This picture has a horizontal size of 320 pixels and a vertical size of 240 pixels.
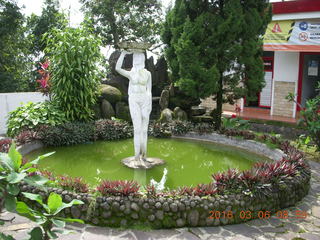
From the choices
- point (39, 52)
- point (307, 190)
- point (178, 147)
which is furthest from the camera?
point (39, 52)

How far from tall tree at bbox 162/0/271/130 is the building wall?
9.93 ft

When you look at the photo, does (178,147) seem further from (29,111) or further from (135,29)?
(135,29)

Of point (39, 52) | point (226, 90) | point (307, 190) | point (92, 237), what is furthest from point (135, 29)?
point (92, 237)

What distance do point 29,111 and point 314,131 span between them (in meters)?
7.35

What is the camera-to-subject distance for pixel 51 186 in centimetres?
525

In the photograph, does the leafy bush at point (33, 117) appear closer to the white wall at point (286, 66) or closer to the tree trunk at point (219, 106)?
the tree trunk at point (219, 106)

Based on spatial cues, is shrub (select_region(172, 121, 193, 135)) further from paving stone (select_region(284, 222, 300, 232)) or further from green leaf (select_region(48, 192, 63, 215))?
green leaf (select_region(48, 192, 63, 215))

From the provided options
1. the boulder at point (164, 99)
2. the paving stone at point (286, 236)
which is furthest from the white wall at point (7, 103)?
the paving stone at point (286, 236)

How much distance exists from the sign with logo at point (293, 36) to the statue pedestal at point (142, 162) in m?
7.48

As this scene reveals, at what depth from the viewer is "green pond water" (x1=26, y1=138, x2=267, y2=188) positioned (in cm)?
674

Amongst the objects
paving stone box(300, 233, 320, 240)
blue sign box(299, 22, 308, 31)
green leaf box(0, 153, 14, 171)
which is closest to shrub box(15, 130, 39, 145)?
paving stone box(300, 233, 320, 240)

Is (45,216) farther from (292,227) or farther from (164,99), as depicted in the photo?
(164,99)

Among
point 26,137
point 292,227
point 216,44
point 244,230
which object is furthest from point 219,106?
point 244,230

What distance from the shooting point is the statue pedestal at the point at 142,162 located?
724 centimetres
